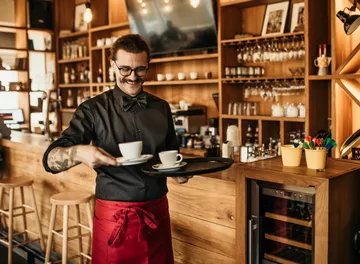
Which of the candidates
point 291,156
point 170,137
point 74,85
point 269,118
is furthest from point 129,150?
point 74,85

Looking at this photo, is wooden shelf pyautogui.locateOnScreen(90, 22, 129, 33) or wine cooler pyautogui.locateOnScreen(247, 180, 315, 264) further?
wooden shelf pyautogui.locateOnScreen(90, 22, 129, 33)

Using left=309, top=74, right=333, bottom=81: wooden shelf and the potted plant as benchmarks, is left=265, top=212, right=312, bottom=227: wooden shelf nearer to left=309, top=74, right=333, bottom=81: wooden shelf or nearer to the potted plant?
the potted plant

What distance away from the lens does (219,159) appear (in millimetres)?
2070

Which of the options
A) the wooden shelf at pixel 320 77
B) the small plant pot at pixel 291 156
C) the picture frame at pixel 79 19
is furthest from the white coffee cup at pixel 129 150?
the picture frame at pixel 79 19

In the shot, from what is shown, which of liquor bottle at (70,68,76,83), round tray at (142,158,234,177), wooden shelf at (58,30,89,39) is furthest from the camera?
liquor bottle at (70,68,76,83)

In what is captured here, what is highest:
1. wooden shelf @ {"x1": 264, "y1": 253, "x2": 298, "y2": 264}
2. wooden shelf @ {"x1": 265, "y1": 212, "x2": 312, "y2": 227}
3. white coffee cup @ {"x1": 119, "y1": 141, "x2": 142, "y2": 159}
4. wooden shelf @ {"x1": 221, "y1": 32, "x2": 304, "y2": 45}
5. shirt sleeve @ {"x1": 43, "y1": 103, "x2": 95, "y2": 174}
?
wooden shelf @ {"x1": 221, "y1": 32, "x2": 304, "y2": 45}

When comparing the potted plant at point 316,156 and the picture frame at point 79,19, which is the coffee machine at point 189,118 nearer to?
the picture frame at point 79,19

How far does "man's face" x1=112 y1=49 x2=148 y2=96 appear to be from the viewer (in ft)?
6.14

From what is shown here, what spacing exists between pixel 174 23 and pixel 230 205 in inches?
129

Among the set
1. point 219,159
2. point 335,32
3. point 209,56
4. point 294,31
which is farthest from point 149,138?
point 209,56

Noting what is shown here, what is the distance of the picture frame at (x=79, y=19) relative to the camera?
6.90 metres

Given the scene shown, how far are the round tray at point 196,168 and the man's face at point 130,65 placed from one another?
354 millimetres

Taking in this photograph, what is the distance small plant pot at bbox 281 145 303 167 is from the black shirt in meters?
0.54

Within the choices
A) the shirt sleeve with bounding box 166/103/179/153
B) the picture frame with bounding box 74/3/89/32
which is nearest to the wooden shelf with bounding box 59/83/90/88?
the picture frame with bounding box 74/3/89/32
